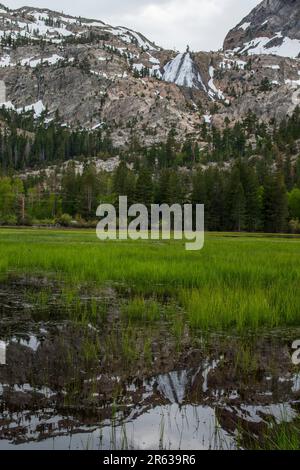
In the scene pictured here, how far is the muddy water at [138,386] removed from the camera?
16.0ft

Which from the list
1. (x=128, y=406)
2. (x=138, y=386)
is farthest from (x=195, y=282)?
(x=128, y=406)

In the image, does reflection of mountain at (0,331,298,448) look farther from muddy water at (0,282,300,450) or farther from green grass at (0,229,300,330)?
green grass at (0,229,300,330)

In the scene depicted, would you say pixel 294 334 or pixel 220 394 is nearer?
pixel 220 394

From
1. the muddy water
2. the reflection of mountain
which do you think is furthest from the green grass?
the reflection of mountain

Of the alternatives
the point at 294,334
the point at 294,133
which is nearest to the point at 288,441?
the point at 294,334

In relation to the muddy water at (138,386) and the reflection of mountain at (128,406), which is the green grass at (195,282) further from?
the reflection of mountain at (128,406)

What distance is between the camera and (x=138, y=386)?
6227 mm

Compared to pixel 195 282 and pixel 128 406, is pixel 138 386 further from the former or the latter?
pixel 195 282

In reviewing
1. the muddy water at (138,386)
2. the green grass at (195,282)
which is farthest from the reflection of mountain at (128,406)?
the green grass at (195,282)

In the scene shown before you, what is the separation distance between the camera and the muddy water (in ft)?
16.0
